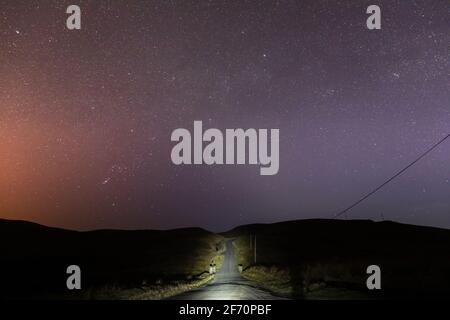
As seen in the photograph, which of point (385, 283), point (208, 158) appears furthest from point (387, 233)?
point (208, 158)

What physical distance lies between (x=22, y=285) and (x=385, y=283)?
1976 centimetres

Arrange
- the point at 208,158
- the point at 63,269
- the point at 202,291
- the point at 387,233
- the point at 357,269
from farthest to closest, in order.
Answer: the point at 387,233
the point at 63,269
the point at 357,269
the point at 202,291
the point at 208,158

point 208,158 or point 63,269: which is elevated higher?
point 208,158

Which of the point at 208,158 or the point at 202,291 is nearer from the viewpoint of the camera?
the point at 208,158

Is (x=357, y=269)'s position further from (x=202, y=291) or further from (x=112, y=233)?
(x=112, y=233)

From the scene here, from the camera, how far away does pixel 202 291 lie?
64.0 ft
